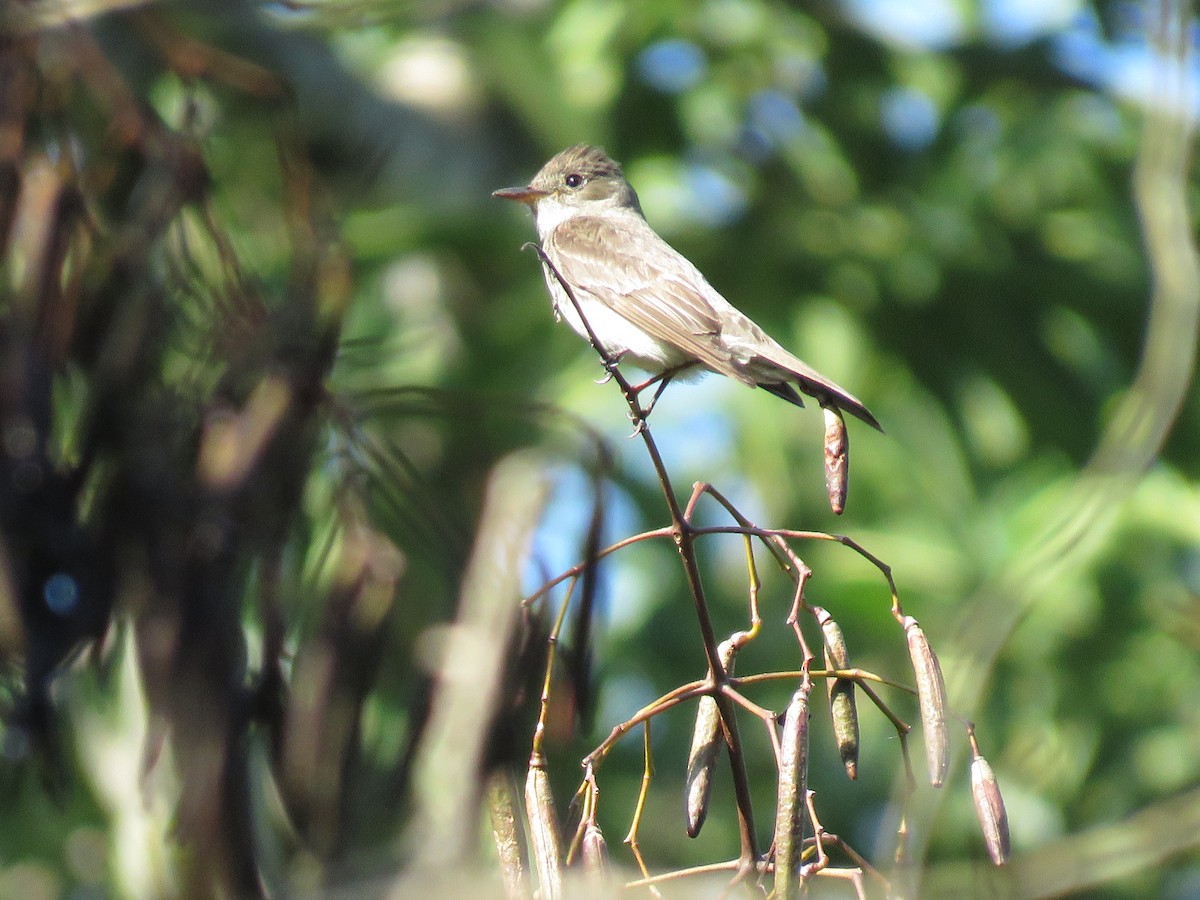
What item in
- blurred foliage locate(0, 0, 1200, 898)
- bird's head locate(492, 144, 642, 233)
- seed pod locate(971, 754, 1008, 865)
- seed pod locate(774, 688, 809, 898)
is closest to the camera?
seed pod locate(774, 688, 809, 898)

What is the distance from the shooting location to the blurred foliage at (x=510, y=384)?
3.05 meters

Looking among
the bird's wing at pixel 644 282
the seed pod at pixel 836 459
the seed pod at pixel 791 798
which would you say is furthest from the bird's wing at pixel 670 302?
the seed pod at pixel 791 798

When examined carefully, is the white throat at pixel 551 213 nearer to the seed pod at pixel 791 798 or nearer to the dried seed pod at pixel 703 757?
the dried seed pod at pixel 703 757

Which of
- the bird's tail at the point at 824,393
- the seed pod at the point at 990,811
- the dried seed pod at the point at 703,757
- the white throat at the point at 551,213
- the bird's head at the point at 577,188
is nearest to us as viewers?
the seed pod at the point at 990,811

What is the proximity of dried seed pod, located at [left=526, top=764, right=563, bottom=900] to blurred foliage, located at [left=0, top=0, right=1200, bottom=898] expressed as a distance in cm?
97

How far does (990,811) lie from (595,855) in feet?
1.66

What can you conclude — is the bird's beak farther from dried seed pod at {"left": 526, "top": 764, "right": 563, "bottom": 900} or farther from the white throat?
dried seed pod at {"left": 526, "top": 764, "right": 563, "bottom": 900}

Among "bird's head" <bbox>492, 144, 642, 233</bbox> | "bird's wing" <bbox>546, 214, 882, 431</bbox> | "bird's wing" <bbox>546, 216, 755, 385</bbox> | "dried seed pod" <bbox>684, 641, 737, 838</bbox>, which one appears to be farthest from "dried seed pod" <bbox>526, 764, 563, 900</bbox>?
"bird's head" <bbox>492, 144, 642, 233</bbox>

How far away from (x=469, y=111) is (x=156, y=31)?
4.72 meters

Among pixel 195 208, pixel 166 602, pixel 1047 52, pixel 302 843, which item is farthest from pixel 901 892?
pixel 1047 52

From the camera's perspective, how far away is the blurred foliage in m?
3.05

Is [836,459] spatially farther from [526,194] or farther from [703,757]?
[526,194]

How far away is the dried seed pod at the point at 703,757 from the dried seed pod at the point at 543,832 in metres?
0.18

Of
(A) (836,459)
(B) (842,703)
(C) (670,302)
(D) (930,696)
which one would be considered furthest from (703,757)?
(C) (670,302)
